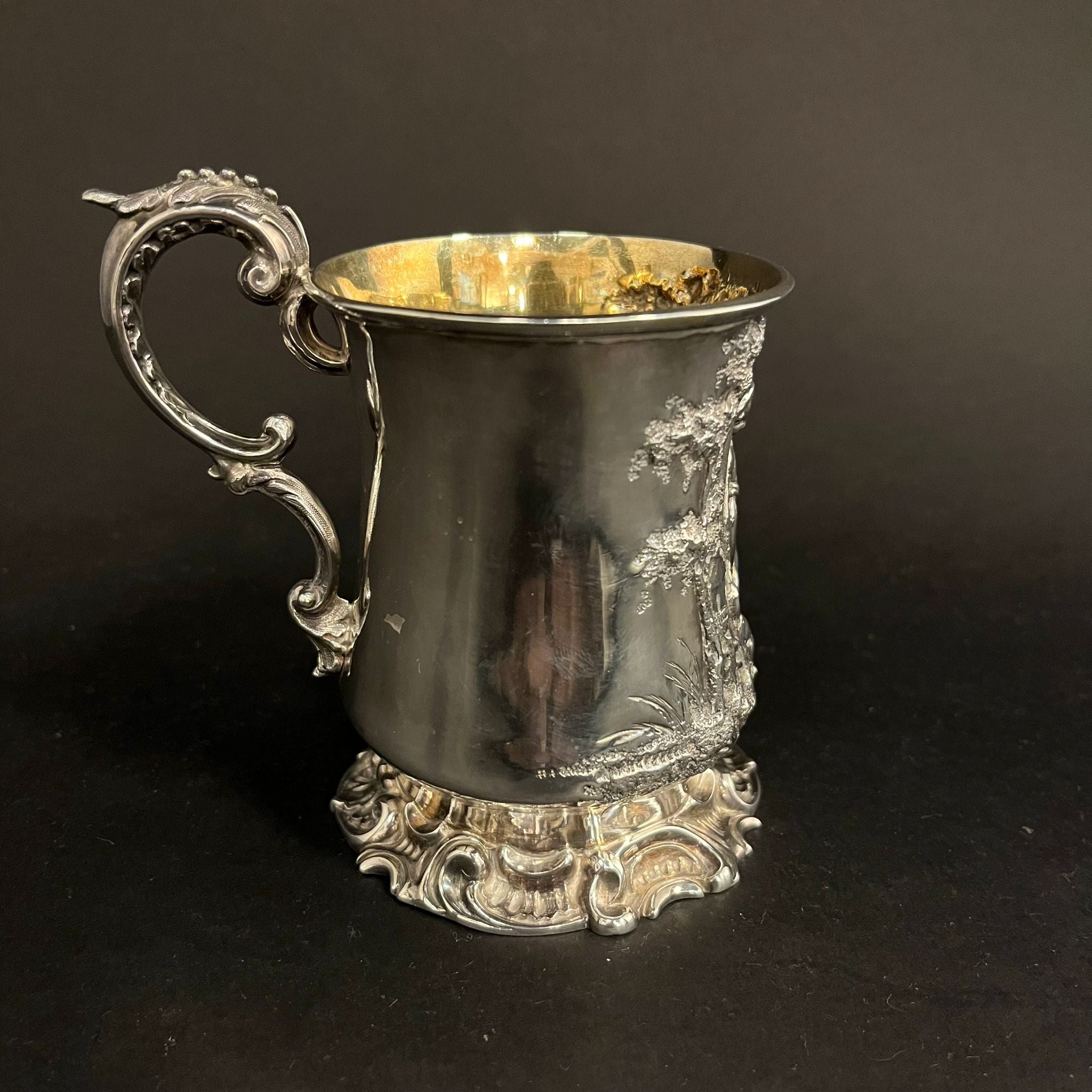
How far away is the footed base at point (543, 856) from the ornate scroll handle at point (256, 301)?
0.19 meters

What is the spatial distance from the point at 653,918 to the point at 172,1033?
1.54ft

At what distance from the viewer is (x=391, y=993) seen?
1105mm

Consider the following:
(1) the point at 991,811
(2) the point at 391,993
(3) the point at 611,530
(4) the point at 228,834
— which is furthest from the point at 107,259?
(1) the point at 991,811

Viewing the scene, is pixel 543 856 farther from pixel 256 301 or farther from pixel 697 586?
pixel 256 301

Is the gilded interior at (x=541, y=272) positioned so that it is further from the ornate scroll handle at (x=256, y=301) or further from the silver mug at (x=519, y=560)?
the ornate scroll handle at (x=256, y=301)

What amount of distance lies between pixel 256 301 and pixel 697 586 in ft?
1.69

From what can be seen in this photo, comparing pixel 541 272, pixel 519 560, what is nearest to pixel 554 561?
pixel 519 560

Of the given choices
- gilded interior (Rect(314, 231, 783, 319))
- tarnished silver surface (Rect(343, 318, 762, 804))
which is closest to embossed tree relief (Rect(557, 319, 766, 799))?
tarnished silver surface (Rect(343, 318, 762, 804))

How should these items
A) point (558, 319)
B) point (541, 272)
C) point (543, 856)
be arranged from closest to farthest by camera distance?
point (558, 319) < point (543, 856) < point (541, 272)

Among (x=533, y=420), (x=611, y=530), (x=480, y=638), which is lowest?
(x=480, y=638)

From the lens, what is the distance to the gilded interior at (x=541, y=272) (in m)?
1.30

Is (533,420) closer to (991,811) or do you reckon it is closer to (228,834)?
(228,834)

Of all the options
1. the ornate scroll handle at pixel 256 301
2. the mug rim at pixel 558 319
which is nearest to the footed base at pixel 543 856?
the ornate scroll handle at pixel 256 301

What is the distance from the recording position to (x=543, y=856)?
120 cm
